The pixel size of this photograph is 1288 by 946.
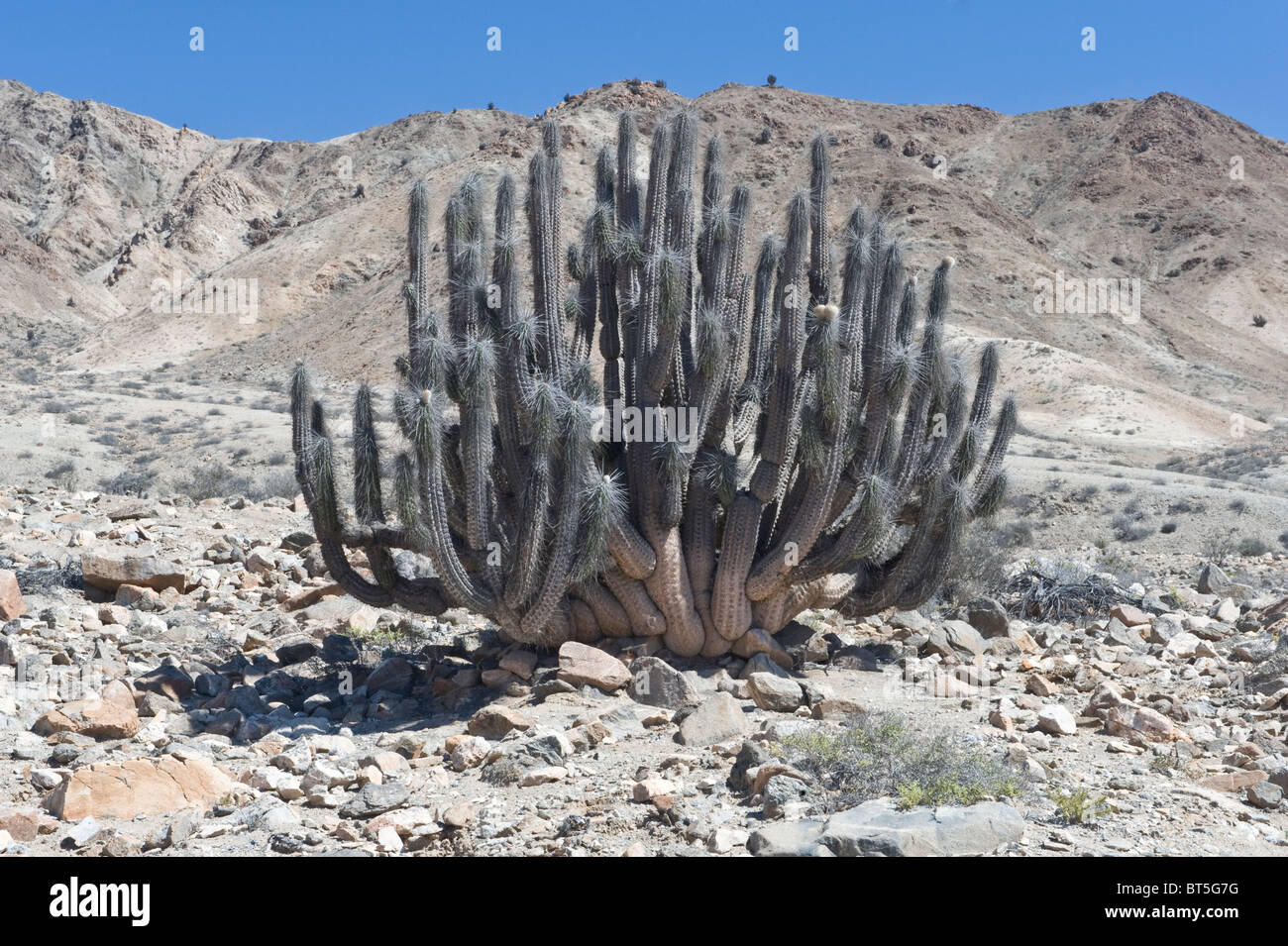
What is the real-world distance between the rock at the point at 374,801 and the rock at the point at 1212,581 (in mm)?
9179

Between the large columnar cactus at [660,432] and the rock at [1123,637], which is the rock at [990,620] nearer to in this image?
the rock at [1123,637]

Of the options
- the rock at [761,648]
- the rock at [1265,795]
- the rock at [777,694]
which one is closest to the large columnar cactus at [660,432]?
the rock at [761,648]

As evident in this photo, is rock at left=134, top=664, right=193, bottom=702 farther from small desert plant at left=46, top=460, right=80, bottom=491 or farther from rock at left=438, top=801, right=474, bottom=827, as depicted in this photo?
small desert plant at left=46, top=460, right=80, bottom=491

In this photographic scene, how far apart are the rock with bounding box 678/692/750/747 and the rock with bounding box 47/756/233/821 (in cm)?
Result: 260

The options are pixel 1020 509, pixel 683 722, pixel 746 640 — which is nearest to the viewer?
pixel 683 722

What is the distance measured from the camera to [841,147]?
59.3 metres

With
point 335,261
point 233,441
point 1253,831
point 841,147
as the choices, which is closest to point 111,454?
point 233,441

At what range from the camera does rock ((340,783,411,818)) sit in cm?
509

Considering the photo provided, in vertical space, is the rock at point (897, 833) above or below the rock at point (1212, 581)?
below

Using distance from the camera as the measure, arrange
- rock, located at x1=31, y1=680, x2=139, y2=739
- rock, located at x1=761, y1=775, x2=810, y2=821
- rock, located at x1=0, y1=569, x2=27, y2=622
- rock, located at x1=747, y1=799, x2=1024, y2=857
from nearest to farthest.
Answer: rock, located at x1=747, y1=799, x2=1024, y2=857 < rock, located at x1=761, y1=775, x2=810, y2=821 < rock, located at x1=31, y1=680, x2=139, y2=739 < rock, located at x1=0, y1=569, x2=27, y2=622

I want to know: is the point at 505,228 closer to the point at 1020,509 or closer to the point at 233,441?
the point at 1020,509

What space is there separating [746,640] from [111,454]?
1665 centimetres

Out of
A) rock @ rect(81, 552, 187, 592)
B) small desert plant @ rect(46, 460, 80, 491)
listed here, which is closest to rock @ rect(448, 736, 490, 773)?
rock @ rect(81, 552, 187, 592)

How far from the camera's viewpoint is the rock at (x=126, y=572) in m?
8.95
